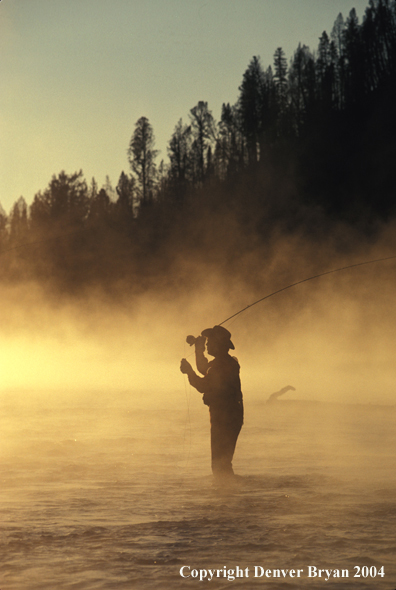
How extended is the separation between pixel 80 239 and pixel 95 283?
7.72 m

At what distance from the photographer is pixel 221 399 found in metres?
8.22

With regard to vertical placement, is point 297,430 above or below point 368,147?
below

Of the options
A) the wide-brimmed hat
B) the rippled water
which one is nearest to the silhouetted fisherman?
the wide-brimmed hat

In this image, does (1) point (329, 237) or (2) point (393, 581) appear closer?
(2) point (393, 581)

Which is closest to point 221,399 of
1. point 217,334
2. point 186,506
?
point 217,334

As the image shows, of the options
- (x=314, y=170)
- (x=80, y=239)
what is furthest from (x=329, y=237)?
(x=80, y=239)

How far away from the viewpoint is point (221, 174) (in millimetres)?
58875

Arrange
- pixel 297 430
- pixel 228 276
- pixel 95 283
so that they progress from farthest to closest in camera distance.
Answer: pixel 95 283
pixel 228 276
pixel 297 430

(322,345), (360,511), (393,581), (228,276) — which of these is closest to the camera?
(393,581)

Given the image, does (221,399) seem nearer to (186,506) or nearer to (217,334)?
(217,334)

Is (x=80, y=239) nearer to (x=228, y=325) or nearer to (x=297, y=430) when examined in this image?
(x=228, y=325)

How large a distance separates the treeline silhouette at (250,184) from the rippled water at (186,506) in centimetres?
2796

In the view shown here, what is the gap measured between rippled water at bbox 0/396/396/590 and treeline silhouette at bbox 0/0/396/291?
2796 centimetres

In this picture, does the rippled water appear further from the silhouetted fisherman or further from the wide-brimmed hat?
the wide-brimmed hat
